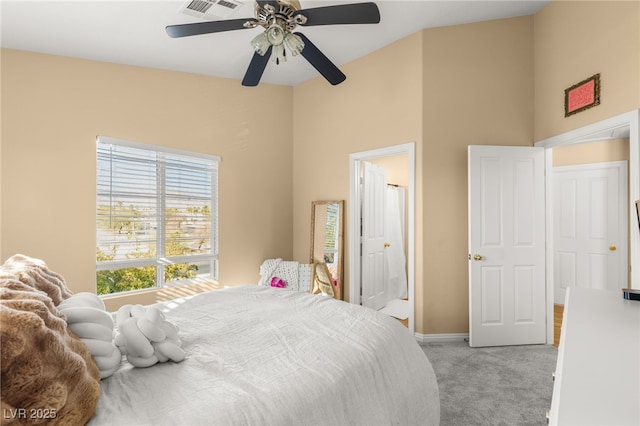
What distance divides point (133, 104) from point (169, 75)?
0.52 m

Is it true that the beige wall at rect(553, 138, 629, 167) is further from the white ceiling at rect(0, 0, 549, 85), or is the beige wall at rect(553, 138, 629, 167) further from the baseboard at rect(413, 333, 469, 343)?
the baseboard at rect(413, 333, 469, 343)

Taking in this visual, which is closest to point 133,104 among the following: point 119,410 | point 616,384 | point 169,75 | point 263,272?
point 169,75

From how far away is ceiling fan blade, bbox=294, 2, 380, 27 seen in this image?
1.92m

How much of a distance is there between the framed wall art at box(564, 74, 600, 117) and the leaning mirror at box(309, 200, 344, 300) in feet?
7.76

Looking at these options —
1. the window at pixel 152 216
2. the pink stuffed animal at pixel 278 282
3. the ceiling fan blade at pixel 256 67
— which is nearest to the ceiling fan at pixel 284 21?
the ceiling fan blade at pixel 256 67

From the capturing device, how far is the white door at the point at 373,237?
4191 millimetres

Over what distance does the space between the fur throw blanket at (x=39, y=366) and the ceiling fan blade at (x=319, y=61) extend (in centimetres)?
192

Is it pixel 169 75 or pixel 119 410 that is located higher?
pixel 169 75

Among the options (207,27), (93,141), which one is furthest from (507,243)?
(93,141)

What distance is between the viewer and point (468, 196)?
3.35 metres

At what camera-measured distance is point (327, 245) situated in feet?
14.2

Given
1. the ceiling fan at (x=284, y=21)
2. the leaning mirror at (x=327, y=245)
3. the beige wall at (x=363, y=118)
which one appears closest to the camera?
the ceiling fan at (x=284, y=21)

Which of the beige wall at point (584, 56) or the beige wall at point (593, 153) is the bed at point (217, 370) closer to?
the beige wall at point (584, 56)

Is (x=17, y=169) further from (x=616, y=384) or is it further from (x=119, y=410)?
(x=616, y=384)
